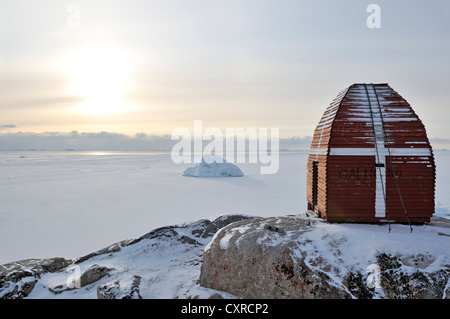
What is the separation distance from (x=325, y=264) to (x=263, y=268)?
2097 millimetres

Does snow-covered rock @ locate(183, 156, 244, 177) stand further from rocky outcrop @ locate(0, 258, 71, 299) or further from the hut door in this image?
rocky outcrop @ locate(0, 258, 71, 299)

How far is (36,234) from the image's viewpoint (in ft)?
73.3

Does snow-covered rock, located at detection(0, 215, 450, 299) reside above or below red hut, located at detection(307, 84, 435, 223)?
below

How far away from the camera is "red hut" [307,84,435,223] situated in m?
12.7

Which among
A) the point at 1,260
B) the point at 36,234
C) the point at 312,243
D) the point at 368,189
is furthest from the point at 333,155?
the point at 36,234

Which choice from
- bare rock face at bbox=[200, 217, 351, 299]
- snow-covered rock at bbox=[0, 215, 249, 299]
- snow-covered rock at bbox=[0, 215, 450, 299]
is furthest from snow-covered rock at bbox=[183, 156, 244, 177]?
bare rock face at bbox=[200, 217, 351, 299]

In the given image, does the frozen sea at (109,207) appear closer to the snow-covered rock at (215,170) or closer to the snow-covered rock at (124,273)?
the snow-covered rock at (215,170)

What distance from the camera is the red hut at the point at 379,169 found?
12.7 m

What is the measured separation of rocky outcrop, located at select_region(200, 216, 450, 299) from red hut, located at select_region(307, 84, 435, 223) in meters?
0.91

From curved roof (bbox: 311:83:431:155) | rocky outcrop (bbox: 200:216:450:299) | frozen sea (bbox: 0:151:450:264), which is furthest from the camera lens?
frozen sea (bbox: 0:151:450:264)

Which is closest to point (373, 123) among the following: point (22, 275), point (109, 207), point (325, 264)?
point (325, 264)

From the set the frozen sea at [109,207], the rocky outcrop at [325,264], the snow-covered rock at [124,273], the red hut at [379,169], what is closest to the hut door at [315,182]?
the red hut at [379,169]

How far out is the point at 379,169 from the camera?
12.7m

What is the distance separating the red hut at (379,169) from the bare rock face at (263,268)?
7.90 ft
